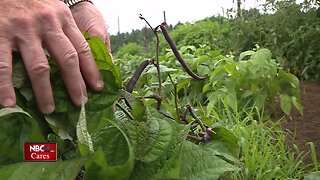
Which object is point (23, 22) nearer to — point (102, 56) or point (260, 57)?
point (102, 56)

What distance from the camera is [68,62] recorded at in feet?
1.99

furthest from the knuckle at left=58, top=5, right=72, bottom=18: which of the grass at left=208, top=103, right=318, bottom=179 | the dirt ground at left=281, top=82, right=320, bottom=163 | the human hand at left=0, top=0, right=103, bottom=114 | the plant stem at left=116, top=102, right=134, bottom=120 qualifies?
the dirt ground at left=281, top=82, right=320, bottom=163

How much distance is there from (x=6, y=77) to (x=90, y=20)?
0.38 metres

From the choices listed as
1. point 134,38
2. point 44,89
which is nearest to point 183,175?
point 44,89

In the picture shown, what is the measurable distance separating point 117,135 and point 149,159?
0.04 meters

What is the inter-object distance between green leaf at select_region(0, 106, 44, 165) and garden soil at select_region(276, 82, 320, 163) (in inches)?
84.5

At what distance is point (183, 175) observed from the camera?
1.86 ft

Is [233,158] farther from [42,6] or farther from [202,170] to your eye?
[42,6]

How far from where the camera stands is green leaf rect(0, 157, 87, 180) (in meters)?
0.49

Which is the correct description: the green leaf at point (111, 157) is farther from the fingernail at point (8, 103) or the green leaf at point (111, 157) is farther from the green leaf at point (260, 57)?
the green leaf at point (260, 57)

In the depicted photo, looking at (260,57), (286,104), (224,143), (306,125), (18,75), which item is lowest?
(306,125)

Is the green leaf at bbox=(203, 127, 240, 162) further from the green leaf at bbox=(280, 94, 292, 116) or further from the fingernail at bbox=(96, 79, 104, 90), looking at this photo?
the green leaf at bbox=(280, 94, 292, 116)

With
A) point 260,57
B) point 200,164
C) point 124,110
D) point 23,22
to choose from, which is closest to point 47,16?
point 23,22

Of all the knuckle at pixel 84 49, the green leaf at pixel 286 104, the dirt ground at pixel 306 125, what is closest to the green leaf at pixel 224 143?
the knuckle at pixel 84 49
